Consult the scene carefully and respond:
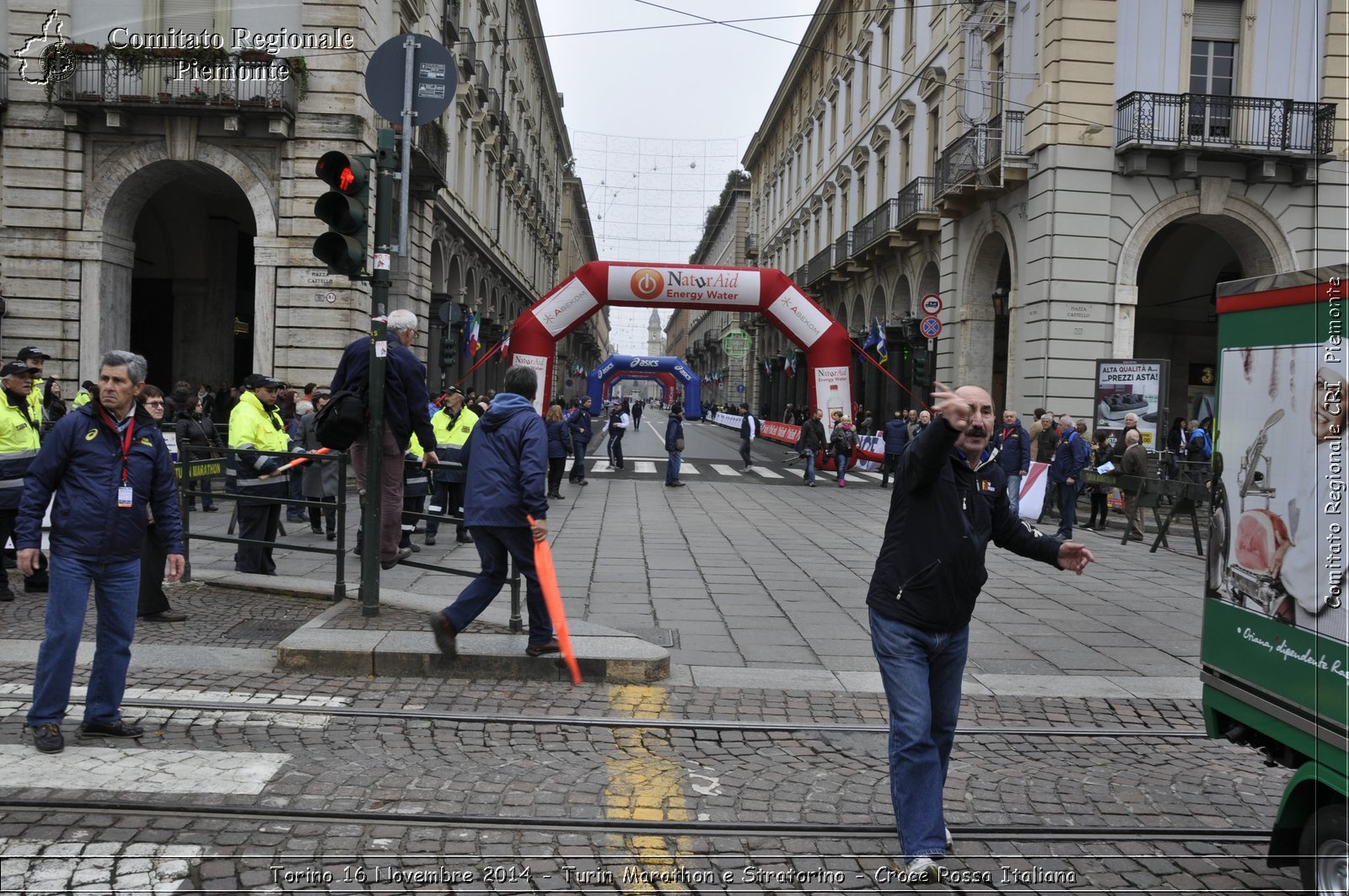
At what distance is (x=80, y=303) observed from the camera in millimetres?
18828

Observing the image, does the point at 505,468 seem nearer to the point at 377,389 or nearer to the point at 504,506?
the point at 504,506

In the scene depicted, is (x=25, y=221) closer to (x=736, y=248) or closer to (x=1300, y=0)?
(x=1300, y=0)

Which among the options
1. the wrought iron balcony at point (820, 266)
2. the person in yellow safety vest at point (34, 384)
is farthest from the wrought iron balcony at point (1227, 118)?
the person in yellow safety vest at point (34, 384)

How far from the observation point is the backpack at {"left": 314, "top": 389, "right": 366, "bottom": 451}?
7180 millimetres

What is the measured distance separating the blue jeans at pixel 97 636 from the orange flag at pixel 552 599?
201 centimetres

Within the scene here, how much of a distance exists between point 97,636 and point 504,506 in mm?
2092

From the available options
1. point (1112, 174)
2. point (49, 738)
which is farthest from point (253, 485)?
point (1112, 174)

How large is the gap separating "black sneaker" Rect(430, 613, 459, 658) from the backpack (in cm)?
188

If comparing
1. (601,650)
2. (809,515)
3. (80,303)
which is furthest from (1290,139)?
(80,303)

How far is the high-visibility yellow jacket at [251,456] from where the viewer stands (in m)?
8.48

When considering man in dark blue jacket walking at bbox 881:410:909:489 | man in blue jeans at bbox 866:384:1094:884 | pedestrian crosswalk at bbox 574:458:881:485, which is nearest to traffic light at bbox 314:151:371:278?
man in blue jeans at bbox 866:384:1094:884

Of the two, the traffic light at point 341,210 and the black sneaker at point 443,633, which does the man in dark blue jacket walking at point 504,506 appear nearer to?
the black sneaker at point 443,633

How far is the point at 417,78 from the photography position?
730 cm

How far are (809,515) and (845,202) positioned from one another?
25.7m
